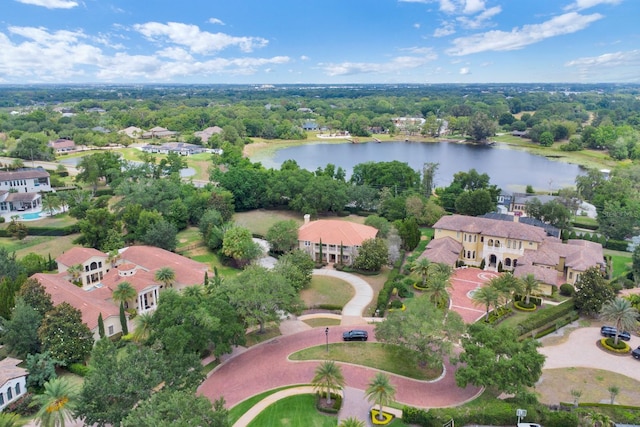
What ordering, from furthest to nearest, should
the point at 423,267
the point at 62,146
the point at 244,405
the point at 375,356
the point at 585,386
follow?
the point at 62,146
the point at 423,267
the point at 375,356
the point at 585,386
the point at 244,405

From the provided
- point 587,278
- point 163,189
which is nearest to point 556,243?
point 587,278

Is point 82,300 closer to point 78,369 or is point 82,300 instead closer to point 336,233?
point 78,369

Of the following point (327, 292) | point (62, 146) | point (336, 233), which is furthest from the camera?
point (62, 146)

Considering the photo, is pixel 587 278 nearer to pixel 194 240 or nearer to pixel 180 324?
pixel 180 324

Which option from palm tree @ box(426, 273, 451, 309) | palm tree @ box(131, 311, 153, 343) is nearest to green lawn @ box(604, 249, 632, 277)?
palm tree @ box(426, 273, 451, 309)

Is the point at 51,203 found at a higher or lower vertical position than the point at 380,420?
higher

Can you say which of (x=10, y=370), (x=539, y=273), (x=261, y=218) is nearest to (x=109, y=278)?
(x=10, y=370)

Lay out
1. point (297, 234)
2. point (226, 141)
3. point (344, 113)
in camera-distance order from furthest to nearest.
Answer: point (344, 113) → point (226, 141) → point (297, 234)
